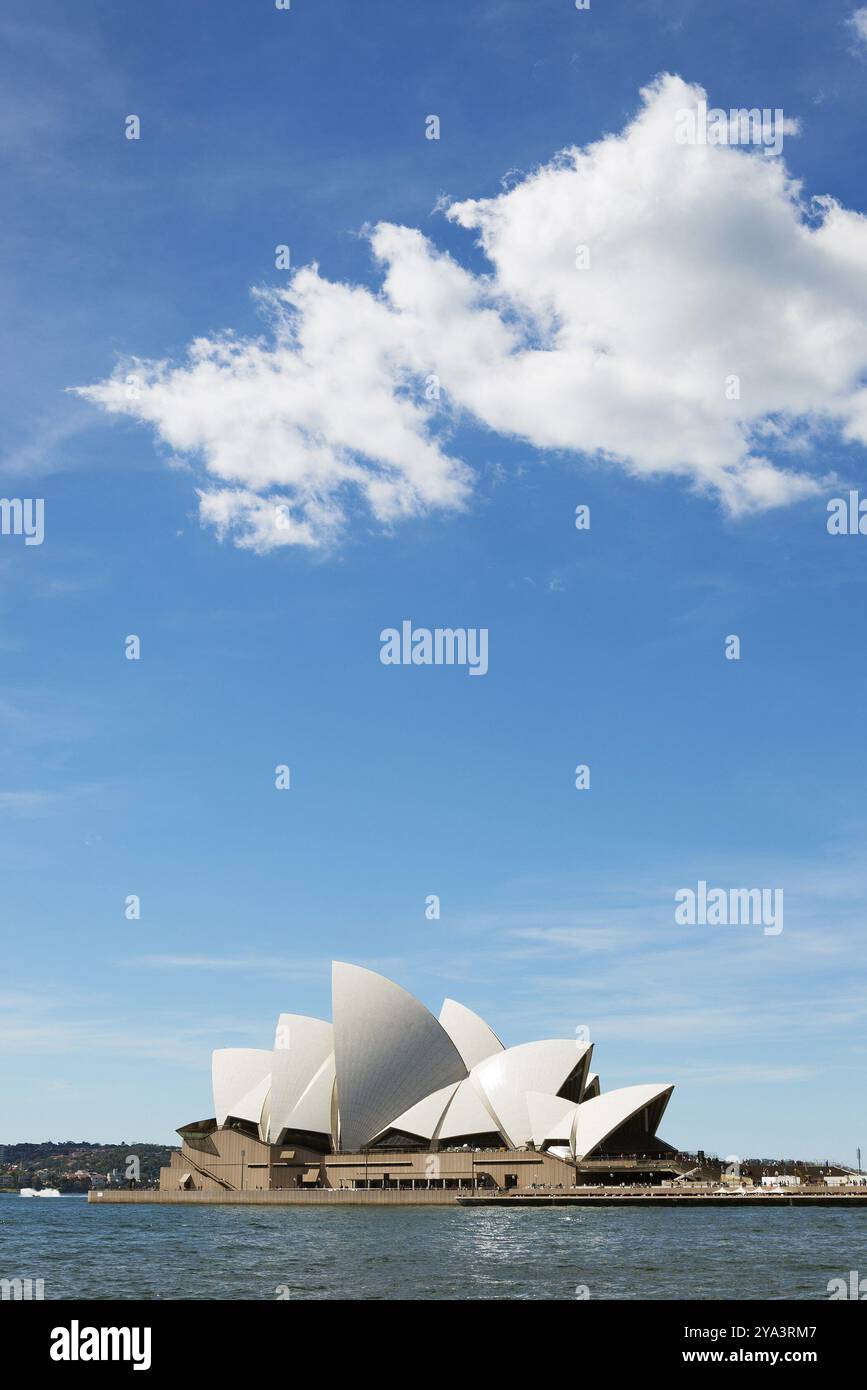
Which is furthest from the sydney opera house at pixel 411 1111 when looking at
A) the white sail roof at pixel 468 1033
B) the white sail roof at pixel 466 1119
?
the white sail roof at pixel 468 1033

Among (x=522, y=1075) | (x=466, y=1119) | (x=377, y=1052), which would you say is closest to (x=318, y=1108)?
(x=377, y=1052)

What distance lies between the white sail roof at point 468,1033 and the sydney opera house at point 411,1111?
4.28 m

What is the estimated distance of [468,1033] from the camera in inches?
3846

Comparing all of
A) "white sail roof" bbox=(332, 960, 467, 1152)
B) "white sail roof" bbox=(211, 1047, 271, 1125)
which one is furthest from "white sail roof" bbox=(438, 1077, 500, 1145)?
"white sail roof" bbox=(211, 1047, 271, 1125)

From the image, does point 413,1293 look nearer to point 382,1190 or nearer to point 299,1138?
point 382,1190

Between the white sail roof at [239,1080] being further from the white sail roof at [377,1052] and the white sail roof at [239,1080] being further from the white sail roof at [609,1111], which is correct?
the white sail roof at [609,1111]

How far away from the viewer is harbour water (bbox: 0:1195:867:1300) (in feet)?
99.9

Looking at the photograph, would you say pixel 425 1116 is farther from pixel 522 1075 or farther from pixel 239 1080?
pixel 239 1080

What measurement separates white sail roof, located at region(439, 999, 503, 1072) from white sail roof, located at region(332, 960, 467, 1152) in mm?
7004

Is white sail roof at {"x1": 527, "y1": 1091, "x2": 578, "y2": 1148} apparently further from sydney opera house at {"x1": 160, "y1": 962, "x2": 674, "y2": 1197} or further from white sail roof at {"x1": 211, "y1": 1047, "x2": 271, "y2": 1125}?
white sail roof at {"x1": 211, "y1": 1047, "x2": 271, "y2": 1125}

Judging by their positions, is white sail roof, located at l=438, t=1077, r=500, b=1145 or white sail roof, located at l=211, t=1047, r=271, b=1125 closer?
white sail roof, located at l=438, t=1077, r=500, b=1145

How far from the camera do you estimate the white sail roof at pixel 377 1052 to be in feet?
285

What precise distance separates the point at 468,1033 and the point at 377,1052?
471 inches
